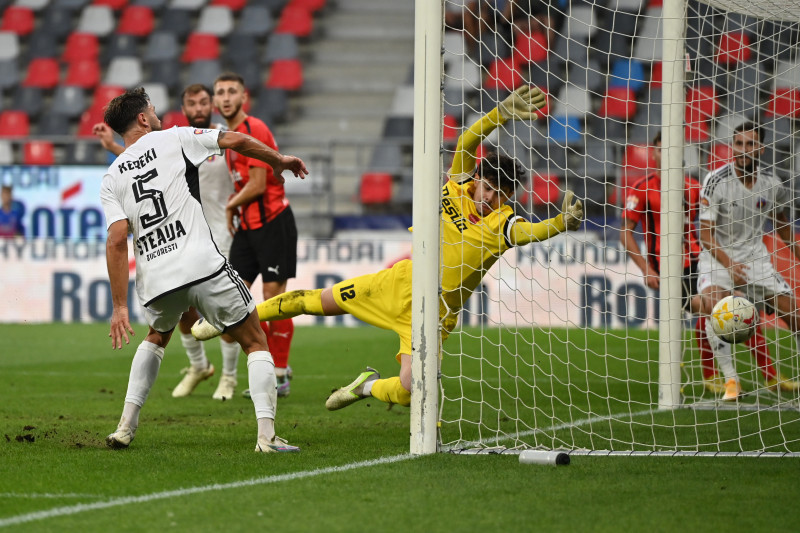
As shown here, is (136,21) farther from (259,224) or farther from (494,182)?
(494,182)

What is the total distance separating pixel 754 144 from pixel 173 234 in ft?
14.9

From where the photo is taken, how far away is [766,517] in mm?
3840

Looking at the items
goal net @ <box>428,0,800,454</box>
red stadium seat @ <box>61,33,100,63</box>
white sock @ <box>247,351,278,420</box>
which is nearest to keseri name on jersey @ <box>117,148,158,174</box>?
white sock @ <box>247,351,278,420</box>

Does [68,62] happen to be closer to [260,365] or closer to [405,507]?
[260,365]

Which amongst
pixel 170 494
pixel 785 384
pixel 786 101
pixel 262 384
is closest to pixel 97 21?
pixel 786 101

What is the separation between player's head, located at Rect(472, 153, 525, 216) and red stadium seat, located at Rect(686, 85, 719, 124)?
7.76ft

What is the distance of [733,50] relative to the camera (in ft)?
26.0

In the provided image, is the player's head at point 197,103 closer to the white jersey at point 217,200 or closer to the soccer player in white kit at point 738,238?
the white jersey at point 217,200

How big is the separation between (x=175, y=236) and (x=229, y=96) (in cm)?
288

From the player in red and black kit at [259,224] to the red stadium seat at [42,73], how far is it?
14.6 meters

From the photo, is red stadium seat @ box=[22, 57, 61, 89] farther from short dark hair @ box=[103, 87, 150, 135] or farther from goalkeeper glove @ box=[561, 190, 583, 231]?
goalkeeper glove @ box=[561, 190, 583, 231]

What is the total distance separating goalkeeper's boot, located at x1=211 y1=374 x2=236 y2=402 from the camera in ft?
25.9

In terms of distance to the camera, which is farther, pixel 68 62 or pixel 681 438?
pixel 68 62

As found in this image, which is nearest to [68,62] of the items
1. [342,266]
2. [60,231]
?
[60,231]
